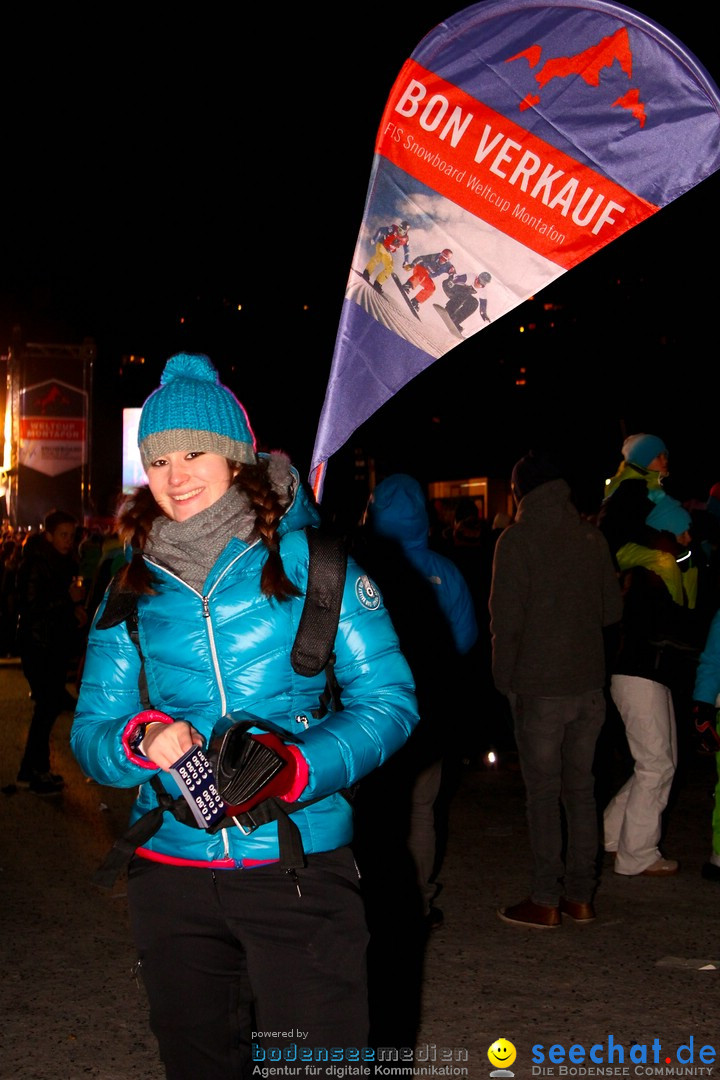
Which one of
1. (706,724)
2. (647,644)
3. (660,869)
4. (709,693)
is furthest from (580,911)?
(647,644)

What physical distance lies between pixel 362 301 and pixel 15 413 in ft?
80.7

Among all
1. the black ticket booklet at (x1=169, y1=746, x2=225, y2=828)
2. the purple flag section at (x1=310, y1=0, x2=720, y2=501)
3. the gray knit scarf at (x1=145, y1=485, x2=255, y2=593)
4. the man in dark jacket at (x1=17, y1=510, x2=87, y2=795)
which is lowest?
the man in dark jacket at (x1=17, y1=510, x2=87, y2=795)

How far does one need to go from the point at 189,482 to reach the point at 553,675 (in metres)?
3.25

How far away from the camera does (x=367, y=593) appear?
2.71 metres

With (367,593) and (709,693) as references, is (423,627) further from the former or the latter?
(367,593)

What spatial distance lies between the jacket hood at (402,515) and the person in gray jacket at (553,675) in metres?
0.46

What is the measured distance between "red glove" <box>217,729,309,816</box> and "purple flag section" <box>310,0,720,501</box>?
2.13m

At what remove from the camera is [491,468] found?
114 feet

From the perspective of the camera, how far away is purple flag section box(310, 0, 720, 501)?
4363 mm

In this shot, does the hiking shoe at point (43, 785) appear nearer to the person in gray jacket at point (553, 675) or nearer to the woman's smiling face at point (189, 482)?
the person in gray jacket at point (553, 675)

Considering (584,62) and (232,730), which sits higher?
(584,62)

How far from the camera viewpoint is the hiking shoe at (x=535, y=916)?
570 centimetres

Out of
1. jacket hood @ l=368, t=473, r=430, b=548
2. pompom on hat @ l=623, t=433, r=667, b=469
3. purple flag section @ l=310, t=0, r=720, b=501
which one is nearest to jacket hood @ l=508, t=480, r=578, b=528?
jacket hood @ l=368, t=473, r=430, b=548

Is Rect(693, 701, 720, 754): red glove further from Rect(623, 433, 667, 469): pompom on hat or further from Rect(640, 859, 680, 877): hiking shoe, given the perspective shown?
Rect(623, 433, 667, 469): pompom on hat
